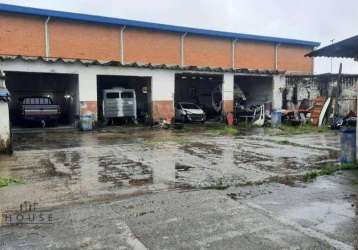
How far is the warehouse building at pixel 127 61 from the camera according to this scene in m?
23.2

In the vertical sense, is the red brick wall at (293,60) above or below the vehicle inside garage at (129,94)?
above

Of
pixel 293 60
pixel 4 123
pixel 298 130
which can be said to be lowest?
pixel 298 130

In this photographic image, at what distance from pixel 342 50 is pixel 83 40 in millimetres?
20107

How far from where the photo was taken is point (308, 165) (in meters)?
10.4

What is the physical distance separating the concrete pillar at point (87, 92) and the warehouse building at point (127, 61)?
0.06m

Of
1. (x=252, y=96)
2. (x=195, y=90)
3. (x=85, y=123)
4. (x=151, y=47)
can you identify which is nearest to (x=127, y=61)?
(x=151, y=47)

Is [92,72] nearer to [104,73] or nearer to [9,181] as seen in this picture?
[104,73]

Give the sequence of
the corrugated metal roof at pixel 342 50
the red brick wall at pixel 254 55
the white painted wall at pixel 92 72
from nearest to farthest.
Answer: the corrugated metal roof at pixel 342 50
the white painted wall at pixel 92 72
the red brick wall at pixel 254 55

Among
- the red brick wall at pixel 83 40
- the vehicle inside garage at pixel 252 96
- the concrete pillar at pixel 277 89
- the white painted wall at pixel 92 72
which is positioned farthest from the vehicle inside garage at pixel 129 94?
the concrete pillar at pixel 277 89

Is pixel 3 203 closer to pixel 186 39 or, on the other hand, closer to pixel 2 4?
pixel 2 4

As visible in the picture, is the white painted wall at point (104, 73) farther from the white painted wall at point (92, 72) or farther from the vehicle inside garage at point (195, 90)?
the vehicle inside garage at point (195, 90)

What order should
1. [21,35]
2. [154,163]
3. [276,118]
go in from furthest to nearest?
[21,35]
[276,118]
[154,163]

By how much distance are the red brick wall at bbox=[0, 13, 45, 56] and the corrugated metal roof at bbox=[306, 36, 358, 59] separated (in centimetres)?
1952

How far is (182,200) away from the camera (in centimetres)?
676
